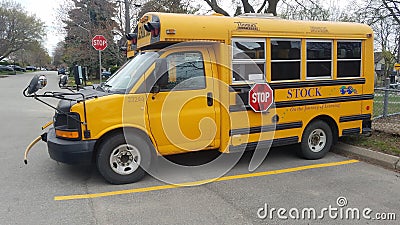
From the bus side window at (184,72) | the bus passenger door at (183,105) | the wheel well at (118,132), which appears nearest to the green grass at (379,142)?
the bus passenger door at (183,105)

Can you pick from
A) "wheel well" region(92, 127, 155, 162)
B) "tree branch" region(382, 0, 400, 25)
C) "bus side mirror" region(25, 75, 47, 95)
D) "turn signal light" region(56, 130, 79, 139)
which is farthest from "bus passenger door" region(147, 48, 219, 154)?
"tree branch" region(382, 0, 400, 25)

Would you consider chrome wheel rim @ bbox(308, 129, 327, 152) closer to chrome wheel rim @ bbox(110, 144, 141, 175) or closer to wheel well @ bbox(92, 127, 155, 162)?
wheel well @ bbox(92, 127, 155, 162)

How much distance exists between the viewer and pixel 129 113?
5.16 meters

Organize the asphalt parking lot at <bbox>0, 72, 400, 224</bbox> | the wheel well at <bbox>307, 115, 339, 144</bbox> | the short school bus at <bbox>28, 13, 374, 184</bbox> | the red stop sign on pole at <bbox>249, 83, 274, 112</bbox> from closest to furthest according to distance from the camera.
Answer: the asphalt parking lot at <bbox>0, 72, 400, 224</bbox> < the short school bus at <bbox>28, 13, 374, 184</bbox> < the red stop sign on pole at <bbox>249, 83, 274, 112</bbox> < the wheel well at <bbox>307, 115, 339, 144</bbox>

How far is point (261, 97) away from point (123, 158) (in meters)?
2.44

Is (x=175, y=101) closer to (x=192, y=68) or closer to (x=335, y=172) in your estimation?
(x=192, y=68)

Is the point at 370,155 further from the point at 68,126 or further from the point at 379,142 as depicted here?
the point at 68,126

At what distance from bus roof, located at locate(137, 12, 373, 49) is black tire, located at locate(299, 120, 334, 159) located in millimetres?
1661

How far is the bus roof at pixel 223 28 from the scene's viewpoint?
527 cm

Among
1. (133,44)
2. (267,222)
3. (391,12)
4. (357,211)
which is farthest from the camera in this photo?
(391,12)

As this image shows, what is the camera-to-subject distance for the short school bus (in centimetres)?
519

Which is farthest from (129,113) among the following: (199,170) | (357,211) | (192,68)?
(357,211)

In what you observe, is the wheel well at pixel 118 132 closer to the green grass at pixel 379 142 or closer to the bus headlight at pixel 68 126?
the bus headlight at pixel 68 126

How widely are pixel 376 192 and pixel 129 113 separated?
3.71m
